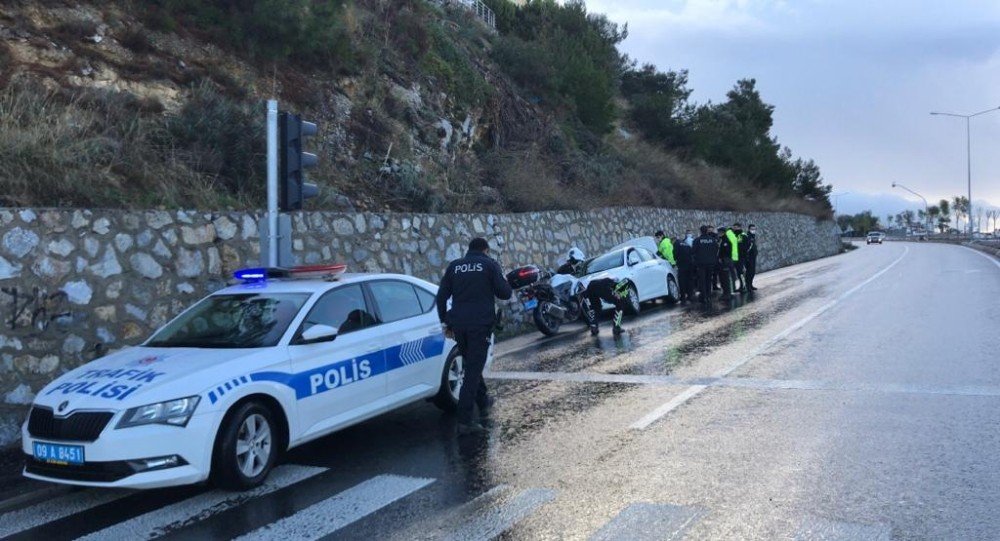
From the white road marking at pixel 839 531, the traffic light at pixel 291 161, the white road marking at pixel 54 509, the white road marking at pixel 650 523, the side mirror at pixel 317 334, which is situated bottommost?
the white road marking at pixel 839 531

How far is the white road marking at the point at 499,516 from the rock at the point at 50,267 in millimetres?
5402

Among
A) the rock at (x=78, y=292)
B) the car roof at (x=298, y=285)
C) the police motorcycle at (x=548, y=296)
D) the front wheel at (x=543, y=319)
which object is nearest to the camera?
the car roof at (x=298, y=285)

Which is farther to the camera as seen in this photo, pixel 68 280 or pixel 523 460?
pixel 68 280

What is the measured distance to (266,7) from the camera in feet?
53.6

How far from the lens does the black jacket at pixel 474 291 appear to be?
7.59 m

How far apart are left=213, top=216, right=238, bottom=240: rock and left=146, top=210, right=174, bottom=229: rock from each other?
2.34ft

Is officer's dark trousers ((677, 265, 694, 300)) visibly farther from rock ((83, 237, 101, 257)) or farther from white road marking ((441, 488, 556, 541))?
white road marking ((441, 488, 556, 541))

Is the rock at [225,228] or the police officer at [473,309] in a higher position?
the rock at [225,228]

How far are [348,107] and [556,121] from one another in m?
13.3

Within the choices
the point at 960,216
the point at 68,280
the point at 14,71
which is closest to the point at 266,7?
the point at 14,71

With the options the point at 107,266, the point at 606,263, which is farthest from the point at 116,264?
the point at 606,263

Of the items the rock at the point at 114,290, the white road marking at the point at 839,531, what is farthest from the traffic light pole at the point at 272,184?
the white road marking at the point at 839,531

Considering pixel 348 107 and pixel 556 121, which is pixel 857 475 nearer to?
pixel 348 107

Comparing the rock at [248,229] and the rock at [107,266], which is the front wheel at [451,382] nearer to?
the rock at [107,266]
